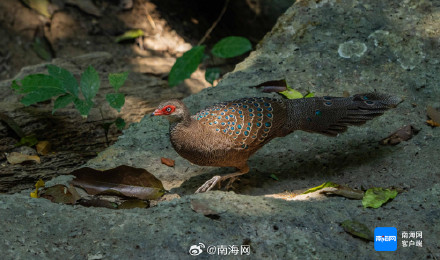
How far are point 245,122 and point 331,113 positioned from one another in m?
0.72

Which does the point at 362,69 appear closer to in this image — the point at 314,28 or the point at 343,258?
the point at 314,28

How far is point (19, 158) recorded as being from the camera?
4453 millimetres

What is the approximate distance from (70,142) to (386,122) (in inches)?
115

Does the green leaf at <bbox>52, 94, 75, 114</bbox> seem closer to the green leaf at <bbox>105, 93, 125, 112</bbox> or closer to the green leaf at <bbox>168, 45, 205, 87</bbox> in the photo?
the green leaf at <bbox>105, 93, 125, 112</bbox>

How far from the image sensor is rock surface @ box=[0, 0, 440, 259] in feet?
9.05

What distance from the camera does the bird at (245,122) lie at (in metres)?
3.66

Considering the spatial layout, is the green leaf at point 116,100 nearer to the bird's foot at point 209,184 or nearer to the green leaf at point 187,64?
the green leaf at point 187,64

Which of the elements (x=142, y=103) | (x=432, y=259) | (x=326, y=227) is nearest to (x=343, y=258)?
(x=326, y=227)

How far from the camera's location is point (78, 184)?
371cm

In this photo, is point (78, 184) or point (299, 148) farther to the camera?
point (299, 148)

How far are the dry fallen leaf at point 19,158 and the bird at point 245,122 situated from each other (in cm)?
143
